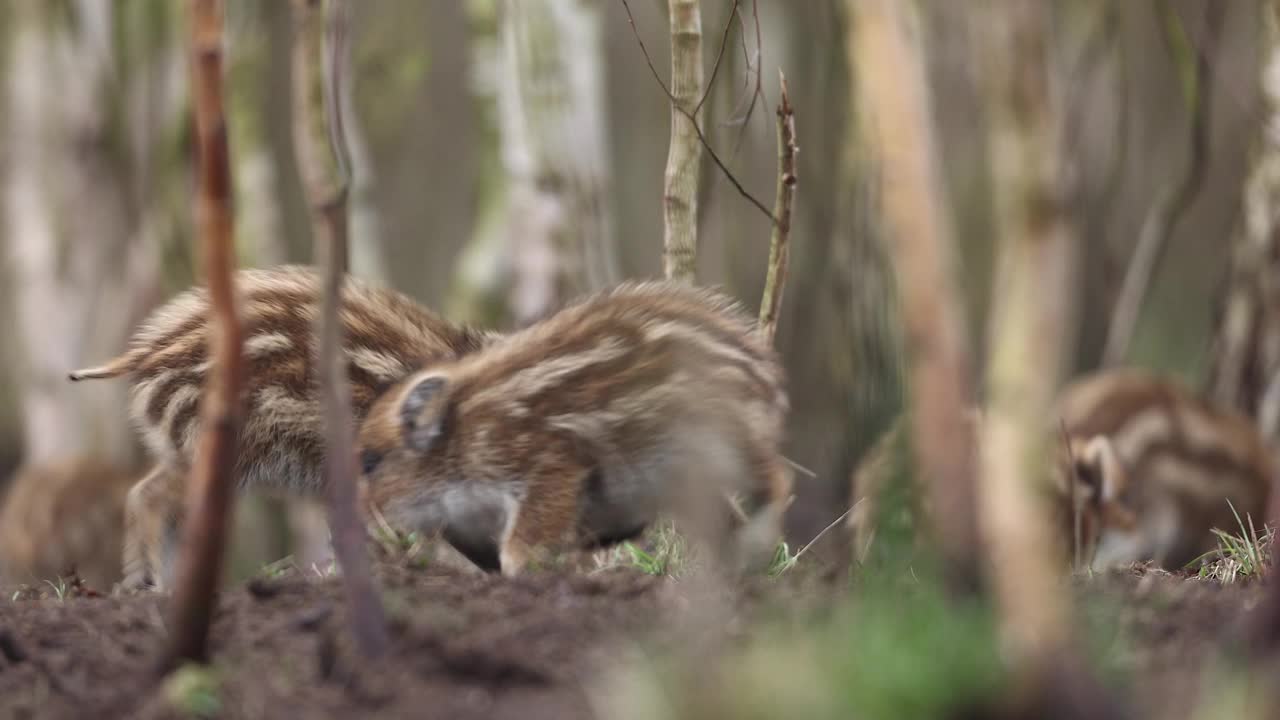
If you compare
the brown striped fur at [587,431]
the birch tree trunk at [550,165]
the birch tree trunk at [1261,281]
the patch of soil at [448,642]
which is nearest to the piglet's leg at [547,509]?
the brown striped fur at [587,431]

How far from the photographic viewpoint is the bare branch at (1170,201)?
22.2ft

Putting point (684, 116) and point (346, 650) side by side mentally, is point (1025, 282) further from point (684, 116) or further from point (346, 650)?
point (684, 116)

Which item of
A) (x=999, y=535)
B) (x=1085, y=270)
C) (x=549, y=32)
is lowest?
(x=1085, y=270)

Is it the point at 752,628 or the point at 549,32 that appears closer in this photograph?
the point at 752,628

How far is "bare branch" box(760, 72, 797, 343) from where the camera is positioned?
11.2ft

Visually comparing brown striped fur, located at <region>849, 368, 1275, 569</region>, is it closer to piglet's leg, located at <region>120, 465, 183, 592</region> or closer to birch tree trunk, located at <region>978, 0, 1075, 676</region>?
piglet's leg, located at <region>120, 465, 183, 592</region>

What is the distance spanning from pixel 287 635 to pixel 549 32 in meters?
3.99

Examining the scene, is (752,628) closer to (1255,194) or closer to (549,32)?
(549,32)

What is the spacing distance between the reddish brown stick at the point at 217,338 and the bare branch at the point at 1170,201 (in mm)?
4576

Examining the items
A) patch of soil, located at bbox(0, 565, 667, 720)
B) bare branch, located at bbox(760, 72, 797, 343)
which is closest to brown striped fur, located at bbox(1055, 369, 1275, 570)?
bare branch, located at bbox(760, 72, 797, 343)

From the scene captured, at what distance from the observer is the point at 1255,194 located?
617cm

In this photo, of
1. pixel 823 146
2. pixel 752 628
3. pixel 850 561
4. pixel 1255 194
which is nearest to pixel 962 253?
pixel 823 146

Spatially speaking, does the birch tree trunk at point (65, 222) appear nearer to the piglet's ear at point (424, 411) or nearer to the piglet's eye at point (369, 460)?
the piglet's eye at point (369, 460)

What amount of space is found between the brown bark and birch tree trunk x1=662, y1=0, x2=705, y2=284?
4.97 ft
